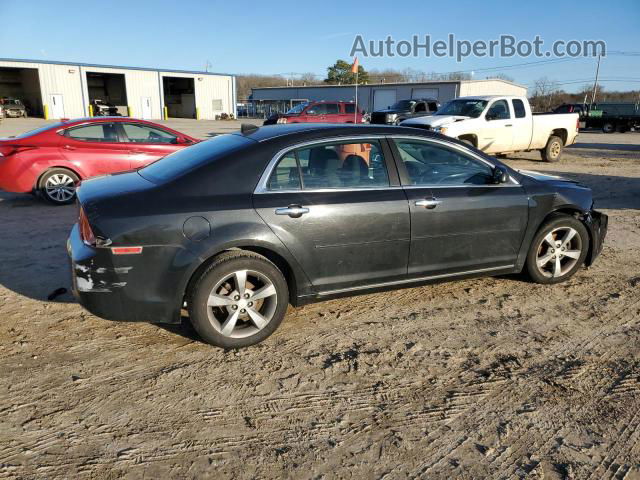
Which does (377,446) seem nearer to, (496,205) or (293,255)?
(293,255)

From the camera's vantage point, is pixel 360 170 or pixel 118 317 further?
pixel 360 170

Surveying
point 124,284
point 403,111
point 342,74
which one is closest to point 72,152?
point 124,284

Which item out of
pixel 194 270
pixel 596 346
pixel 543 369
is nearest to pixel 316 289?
pixel 194 270

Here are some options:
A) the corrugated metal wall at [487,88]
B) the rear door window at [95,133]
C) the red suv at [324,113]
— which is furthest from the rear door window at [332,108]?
the corrugated metal wall at [487,88]

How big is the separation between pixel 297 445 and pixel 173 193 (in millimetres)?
1870

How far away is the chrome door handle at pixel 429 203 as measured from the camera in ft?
13.0

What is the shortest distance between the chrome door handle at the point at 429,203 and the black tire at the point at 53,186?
6578mm

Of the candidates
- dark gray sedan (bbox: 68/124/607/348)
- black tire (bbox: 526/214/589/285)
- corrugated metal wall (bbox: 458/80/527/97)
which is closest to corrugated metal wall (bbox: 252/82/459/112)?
corrugated metal wall (bbox: 458/80/527/97)

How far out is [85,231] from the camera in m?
3.37

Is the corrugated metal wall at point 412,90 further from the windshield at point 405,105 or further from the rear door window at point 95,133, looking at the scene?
the rear door window at point 95,133

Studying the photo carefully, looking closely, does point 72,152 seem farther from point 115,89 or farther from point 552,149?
point 115,89

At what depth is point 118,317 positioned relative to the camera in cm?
335

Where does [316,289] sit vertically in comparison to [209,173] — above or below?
below

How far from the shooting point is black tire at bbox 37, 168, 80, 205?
313 inches
